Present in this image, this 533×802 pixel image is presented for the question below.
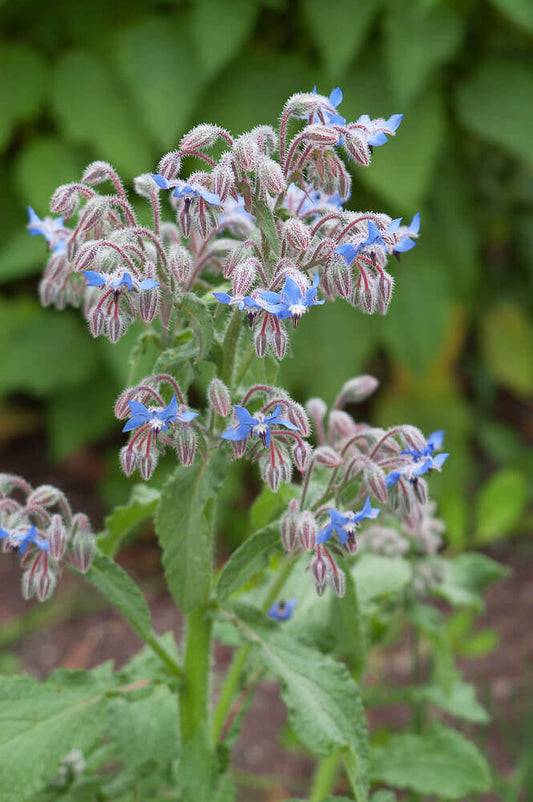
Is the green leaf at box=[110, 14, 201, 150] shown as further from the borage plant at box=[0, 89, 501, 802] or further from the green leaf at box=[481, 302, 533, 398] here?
the borage plant at box=[0, 89, 501, 802]

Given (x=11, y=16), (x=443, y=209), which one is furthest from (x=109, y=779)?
(x=11, y=16)

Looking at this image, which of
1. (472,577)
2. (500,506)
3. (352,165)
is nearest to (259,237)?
(472,577)

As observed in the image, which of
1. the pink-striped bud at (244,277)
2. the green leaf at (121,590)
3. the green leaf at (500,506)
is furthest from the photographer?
the green leaf at (500,506)

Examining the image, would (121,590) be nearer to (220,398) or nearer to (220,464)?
(220,464)

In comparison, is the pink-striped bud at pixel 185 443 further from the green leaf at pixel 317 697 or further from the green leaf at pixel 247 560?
the green leaf at pixel 317 697

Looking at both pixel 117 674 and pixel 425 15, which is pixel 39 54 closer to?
pixel 425 15

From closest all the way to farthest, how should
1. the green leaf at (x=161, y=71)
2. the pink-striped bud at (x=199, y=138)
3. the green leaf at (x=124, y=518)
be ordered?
the pink-striped bud at (x=199, y=138)
the green leaf at (x=124, y=518)
the green leaf at (x=161, y=71)

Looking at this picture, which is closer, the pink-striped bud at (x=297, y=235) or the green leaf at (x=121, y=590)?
the pink-striped bud at (x=297, y=235)

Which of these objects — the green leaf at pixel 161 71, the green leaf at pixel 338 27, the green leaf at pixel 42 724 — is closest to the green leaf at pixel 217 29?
the green leaf at pixel 161 71
